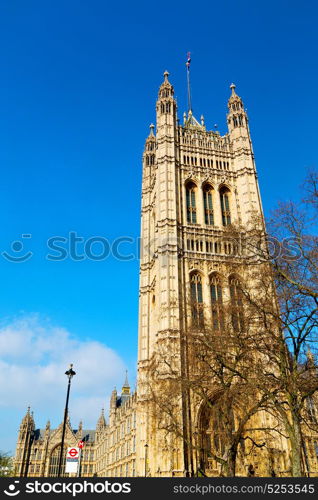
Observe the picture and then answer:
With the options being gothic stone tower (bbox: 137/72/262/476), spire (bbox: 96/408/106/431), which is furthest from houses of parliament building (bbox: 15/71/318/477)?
spire (bbox: 96/408/106/431)

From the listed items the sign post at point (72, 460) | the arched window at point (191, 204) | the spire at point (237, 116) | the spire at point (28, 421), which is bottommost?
the sign post at point (72, 460)

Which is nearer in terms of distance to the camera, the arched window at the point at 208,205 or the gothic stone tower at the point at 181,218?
the gothic stone tower at the point at 181,218

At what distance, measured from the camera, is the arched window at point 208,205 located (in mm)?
43469

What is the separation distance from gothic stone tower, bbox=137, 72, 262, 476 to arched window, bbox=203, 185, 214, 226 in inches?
4.1

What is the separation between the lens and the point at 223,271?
3941cm

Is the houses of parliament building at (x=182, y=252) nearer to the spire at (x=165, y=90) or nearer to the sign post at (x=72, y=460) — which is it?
the spire at (x=165, y=90)

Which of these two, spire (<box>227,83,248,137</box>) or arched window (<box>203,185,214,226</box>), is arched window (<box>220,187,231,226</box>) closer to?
arched window (<box>203,185,214,226</box>)

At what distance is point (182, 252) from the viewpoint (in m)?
39.4

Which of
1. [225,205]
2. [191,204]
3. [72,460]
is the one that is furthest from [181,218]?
[72,460]

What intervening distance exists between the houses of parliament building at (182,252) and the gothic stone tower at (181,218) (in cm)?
10

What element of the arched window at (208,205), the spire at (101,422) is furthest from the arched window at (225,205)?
the spire at (101,422)

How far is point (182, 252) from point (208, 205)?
24.9ft
